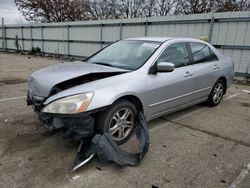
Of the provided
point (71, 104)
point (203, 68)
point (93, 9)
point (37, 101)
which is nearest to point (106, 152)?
point (71, 104)

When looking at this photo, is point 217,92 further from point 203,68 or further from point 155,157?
point 155,157

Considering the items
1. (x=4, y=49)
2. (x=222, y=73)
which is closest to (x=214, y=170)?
(x=222, y=73)

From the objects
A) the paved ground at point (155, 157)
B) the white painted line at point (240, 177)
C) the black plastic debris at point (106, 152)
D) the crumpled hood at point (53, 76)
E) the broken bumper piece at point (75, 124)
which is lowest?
the paved ground at point (155, 157)

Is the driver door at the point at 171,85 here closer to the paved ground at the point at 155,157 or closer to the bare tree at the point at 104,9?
the paved ground at the point at 155,157

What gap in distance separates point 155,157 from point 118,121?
2.23 feet

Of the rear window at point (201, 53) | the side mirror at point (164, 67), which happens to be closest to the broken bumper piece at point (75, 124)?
the side mirror at point (164, 67)

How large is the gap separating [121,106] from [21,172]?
1410 mm

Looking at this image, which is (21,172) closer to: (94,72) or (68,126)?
(68,126)

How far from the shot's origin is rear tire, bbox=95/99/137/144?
287 centimetres

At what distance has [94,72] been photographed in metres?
3.20

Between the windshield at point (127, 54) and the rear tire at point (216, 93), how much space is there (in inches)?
78.2

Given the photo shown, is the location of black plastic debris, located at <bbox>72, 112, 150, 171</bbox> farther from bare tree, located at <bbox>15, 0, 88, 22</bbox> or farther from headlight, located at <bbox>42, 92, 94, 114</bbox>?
bare tree, located at <bbox>15, 0, 88, 22</bbox>

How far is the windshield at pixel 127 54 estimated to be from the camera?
3.61m

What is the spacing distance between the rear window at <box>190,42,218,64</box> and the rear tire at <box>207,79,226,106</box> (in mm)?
584
